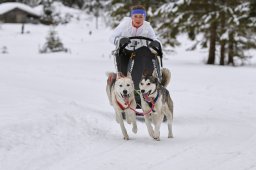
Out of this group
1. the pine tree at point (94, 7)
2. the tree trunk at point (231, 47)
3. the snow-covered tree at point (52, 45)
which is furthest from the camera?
the pine tree at point (94, 7)

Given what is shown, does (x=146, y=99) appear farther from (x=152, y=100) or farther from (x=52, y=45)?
(x=52, y=45)

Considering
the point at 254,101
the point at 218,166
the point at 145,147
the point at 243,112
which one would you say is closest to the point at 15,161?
the point at 145,147

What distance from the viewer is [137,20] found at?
706 centimetres

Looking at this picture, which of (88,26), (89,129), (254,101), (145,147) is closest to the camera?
(145,147)

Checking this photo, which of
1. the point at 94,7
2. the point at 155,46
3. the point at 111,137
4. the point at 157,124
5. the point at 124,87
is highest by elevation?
the point at 94,7

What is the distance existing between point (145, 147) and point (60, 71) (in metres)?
12.9

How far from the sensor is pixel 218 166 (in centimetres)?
476

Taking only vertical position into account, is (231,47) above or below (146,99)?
above

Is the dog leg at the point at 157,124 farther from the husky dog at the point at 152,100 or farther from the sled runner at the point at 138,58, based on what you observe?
the sled runner at the point at 138,58

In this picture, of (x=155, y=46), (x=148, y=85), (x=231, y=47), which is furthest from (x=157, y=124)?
(x=231, y=47)

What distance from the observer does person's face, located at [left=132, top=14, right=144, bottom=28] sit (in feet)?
23.1

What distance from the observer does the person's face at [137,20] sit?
7.03 metres

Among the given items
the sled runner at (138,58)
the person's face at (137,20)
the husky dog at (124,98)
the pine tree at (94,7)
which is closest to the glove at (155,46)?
the sled runner at (138,58)

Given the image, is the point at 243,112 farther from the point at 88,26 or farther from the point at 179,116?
the point at 88,26
